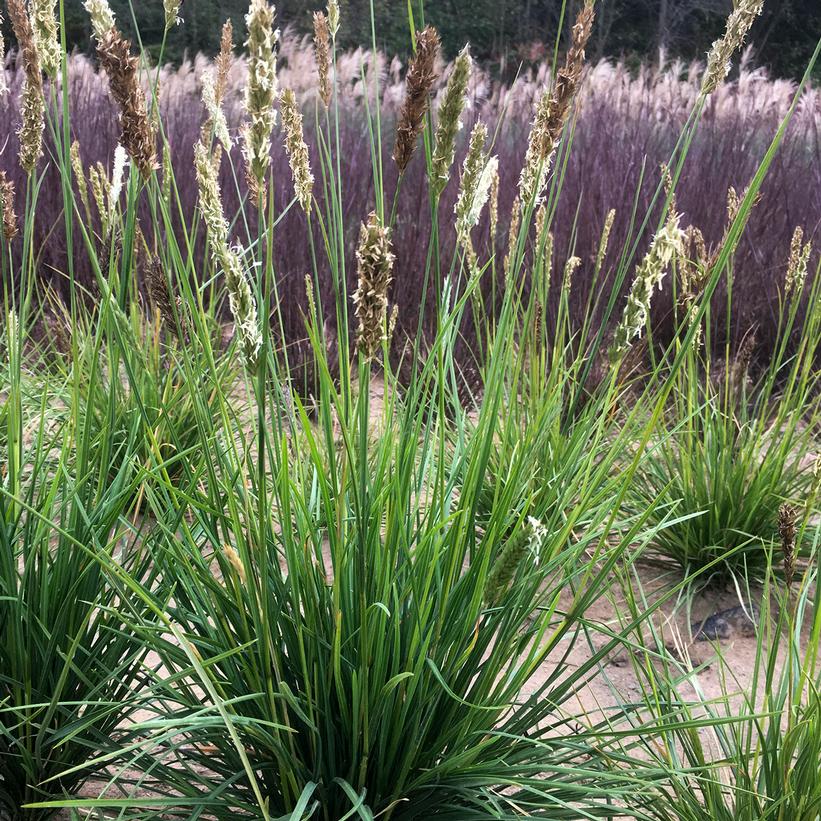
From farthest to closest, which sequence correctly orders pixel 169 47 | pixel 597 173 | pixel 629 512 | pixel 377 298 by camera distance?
pixel 169 47 < pixel 597 173 < pixel 629 512 < pixel 377 298

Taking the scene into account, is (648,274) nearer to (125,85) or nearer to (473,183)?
(473,183)

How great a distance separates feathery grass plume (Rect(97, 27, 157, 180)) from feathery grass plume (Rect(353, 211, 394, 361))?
328 millimetres

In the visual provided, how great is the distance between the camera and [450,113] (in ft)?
3.51

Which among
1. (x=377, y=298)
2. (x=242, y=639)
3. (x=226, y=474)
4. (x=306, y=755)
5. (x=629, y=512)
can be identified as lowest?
(x=629, y=512)

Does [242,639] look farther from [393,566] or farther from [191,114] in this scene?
[191,114]

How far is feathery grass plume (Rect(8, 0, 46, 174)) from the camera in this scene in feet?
4.46

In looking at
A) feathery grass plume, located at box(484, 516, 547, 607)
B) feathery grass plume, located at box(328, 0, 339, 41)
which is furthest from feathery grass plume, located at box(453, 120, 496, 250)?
feathery grass plume, located at box(484, 516, 547, 607)

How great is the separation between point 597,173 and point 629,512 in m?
2.75

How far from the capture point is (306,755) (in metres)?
1.42

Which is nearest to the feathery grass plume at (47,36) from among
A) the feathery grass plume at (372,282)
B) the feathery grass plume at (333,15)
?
the feathery grass plume at (333,15)

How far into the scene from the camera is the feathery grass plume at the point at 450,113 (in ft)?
3.40

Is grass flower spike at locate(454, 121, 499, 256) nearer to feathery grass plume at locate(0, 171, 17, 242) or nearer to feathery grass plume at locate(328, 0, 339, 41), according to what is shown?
feathery grass plume at locate(328, 0, 339, 41)

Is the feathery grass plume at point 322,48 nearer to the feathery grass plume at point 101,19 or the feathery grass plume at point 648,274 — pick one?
the feathery grass plume at point 101,19

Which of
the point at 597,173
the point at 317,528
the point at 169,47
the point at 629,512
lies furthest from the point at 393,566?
the point at 169,47
